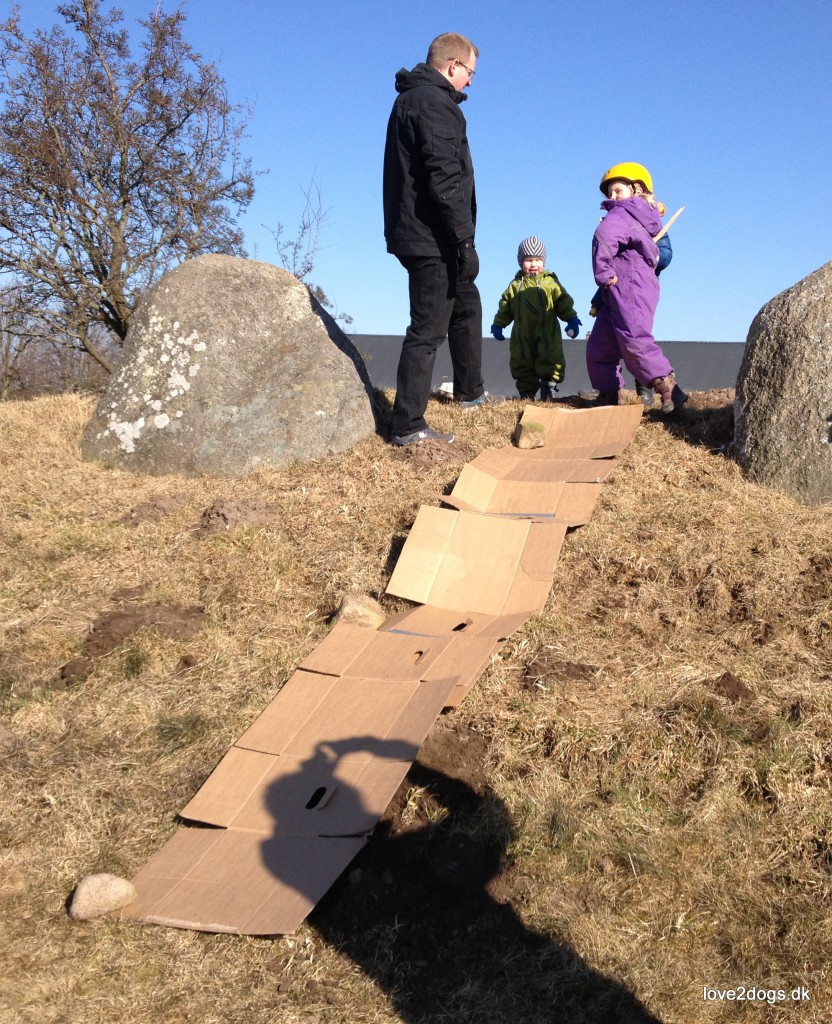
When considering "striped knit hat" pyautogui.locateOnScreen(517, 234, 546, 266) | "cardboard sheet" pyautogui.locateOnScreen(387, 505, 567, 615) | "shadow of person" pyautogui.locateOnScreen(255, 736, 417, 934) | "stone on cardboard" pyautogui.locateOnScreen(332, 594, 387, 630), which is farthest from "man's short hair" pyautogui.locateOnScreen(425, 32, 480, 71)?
"shadow of person" pyautogui.locateOnScreen(255, 736, 417, 934)

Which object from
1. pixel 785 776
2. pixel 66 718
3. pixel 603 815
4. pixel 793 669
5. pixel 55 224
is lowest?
pixel 66 718

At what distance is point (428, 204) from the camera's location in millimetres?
5879

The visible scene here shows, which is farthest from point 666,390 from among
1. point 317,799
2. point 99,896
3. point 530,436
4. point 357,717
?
point 99,896

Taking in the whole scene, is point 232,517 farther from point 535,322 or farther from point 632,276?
point 535,322

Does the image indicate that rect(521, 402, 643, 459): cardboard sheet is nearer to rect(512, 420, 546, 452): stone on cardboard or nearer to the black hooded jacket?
rect(512, 420, 546, 452): stone on cardboard

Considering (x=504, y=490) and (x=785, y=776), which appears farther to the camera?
(x=504, y=490)

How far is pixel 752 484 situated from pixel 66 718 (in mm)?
3711

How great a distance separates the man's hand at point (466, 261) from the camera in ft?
19.6

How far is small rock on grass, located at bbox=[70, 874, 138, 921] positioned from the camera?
3.00 m

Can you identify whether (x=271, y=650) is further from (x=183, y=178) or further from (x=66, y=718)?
(x=183, y=178)

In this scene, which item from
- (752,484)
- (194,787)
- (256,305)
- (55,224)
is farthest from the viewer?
(55,224)

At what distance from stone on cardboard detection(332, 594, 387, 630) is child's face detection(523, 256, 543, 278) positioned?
3882 millimetres

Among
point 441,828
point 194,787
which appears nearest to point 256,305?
point 194,787

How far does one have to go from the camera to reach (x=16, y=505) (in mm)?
5996
